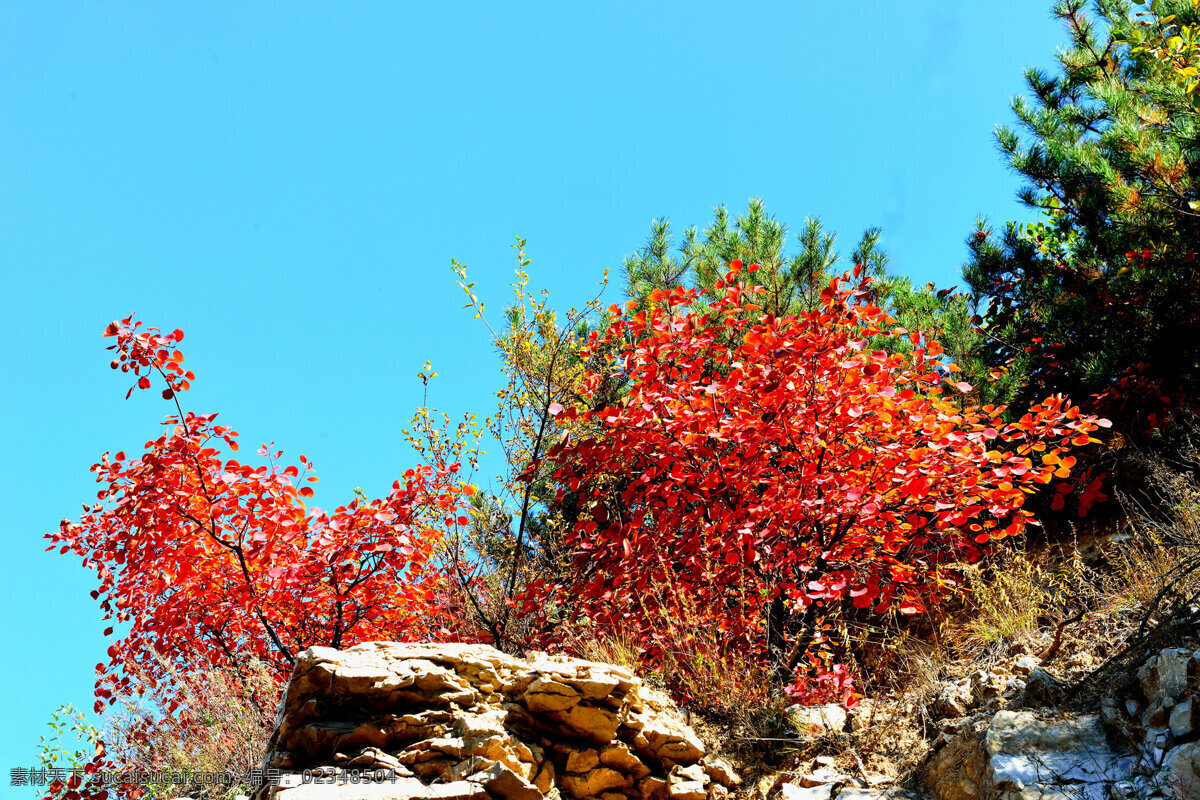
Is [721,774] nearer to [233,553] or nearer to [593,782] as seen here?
[593,782]

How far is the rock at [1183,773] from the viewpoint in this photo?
111 inches

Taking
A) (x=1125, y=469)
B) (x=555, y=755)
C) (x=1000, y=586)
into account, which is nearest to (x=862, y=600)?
(x=1000, y=586)

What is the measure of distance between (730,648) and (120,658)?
4617 mm

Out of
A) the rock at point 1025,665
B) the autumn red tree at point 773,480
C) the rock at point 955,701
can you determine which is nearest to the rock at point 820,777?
the rock at point 955,701

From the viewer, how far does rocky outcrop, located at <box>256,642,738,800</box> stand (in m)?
3.41

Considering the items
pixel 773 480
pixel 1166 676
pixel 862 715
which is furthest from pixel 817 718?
pixel 1166 676

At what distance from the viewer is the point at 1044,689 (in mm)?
3680

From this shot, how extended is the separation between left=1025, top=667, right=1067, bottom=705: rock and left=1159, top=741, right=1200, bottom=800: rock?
0.67 meters

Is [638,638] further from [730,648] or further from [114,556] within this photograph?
[114,556]

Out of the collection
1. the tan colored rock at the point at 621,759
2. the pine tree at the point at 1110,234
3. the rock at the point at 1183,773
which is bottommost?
the rock at the point at 1183,773

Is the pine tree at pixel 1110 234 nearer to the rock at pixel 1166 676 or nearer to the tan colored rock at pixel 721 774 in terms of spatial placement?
the rock at pixel 1166 676

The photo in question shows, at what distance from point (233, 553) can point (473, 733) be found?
276 centimetres

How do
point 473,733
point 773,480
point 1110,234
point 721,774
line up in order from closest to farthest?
point 473,733 < point 721,774 < point 773,480 < point 1110,234

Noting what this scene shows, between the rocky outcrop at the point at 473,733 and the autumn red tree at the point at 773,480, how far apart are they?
859 millimetres
